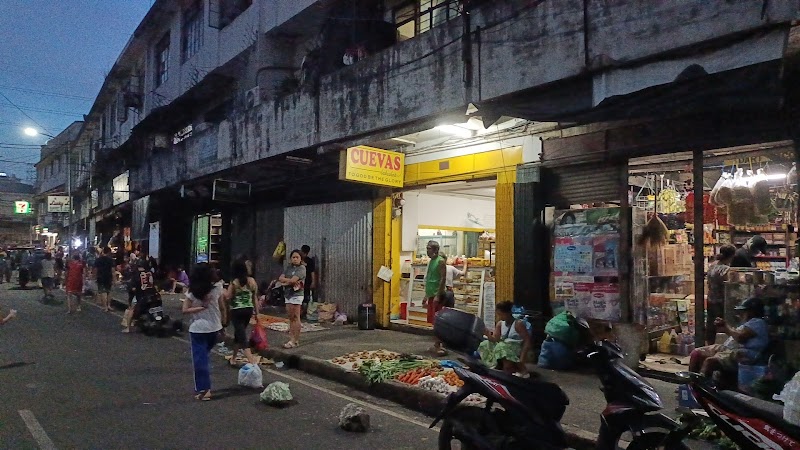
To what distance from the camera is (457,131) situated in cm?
1026

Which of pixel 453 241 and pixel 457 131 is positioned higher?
pixel 457 131

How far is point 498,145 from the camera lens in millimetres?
9758

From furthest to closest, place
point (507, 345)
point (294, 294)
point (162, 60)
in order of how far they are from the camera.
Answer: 1. point (162, 60)
2. point (294, 294)
3. point (507, 345)

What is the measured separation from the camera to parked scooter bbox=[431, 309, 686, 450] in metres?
3.63

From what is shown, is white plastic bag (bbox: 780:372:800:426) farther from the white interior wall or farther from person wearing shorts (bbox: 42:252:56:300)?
person wearing shorts (bbox: 42:252:56:300)

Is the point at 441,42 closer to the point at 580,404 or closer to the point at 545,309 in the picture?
the point at 545,309

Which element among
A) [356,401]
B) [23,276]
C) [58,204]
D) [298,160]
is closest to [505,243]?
[356,401]

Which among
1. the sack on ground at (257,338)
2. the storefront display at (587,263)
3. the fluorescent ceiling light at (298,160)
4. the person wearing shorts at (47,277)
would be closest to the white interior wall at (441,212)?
the fluorescent ceiling light at (298,160)

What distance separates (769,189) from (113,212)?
3075 cm

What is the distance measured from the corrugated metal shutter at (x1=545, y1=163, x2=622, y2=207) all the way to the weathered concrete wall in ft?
5.02

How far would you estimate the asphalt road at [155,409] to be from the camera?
5.22 metres

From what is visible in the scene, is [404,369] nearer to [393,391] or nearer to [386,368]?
[386,368]

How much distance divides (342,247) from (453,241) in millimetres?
2692

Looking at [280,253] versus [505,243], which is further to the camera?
[280,253]
